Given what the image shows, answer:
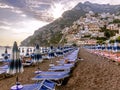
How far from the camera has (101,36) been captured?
145 metres

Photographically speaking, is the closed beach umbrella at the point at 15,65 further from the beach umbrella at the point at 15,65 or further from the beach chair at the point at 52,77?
the beach chair at the point at 52,77

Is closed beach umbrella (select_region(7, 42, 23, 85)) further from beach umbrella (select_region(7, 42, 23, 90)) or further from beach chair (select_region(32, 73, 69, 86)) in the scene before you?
beach chair (select_region(32, 73, 69, 86))

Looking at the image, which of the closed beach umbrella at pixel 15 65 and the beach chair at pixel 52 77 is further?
the beach chair at pixel 52 77

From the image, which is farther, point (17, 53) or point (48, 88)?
point (17, 53)

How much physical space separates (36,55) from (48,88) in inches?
556

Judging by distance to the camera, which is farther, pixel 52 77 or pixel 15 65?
pixel 52 77

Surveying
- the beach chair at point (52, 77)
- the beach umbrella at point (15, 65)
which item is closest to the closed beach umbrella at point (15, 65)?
the beach umbrella at point (15, 65)

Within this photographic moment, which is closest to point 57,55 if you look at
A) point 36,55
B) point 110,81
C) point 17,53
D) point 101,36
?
point 36,55

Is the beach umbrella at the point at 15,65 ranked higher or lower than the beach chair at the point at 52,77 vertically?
higher

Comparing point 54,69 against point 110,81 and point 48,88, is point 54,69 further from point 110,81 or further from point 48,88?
point 48,88

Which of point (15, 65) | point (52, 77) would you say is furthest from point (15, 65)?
point (52, 77)

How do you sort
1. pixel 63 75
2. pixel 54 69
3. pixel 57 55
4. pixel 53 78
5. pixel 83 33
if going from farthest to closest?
pixel 83 33, pixel 57 55, pixel 54 69, pixel 63 75, pixel 53 78

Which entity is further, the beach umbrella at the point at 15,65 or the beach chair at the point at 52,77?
the beach chair at the point at 52,77

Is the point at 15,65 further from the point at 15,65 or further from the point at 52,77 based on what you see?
the point at 52,77
